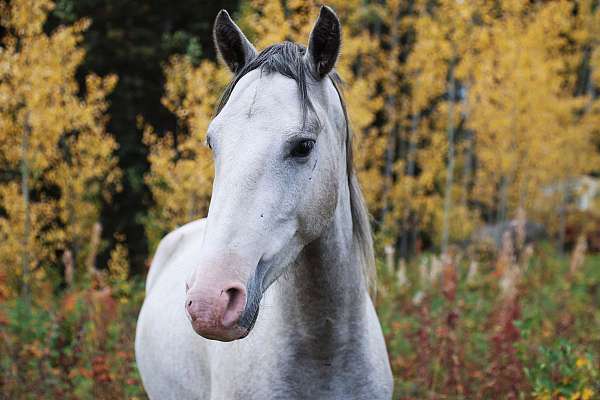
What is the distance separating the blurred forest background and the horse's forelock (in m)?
0.45

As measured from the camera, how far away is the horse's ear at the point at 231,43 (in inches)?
67.5

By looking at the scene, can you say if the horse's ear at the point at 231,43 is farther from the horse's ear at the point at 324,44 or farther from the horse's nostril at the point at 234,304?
the horse's nostril at the point at 234,304

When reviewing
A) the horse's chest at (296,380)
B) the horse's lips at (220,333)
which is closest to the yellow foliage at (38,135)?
the horse's chest at (296,380)

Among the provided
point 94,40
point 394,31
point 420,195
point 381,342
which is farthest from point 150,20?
point 381,342

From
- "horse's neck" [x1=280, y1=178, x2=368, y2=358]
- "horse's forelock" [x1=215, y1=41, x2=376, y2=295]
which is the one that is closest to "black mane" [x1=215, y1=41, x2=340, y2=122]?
"horse's forelock" [x1=215, y1=41, x2=376, y2=295]

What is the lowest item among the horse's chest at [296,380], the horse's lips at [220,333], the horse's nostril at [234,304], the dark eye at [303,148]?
the horse's chest at [296,380]

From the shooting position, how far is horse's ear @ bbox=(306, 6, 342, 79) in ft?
5.13

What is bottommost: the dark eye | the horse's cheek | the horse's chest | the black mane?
the horse's chest

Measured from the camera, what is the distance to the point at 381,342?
2051 mm

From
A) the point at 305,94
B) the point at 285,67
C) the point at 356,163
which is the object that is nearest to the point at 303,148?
the point at 305,94

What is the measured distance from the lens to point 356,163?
3125 millimetres

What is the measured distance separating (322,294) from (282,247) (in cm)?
41

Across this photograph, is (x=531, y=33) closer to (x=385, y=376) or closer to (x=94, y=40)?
(x=94, y=40)

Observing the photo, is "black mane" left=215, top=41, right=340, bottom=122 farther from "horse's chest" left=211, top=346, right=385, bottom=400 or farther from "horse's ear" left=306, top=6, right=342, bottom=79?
"horse's chest" left=211, top=346, right=385, bottom=400
